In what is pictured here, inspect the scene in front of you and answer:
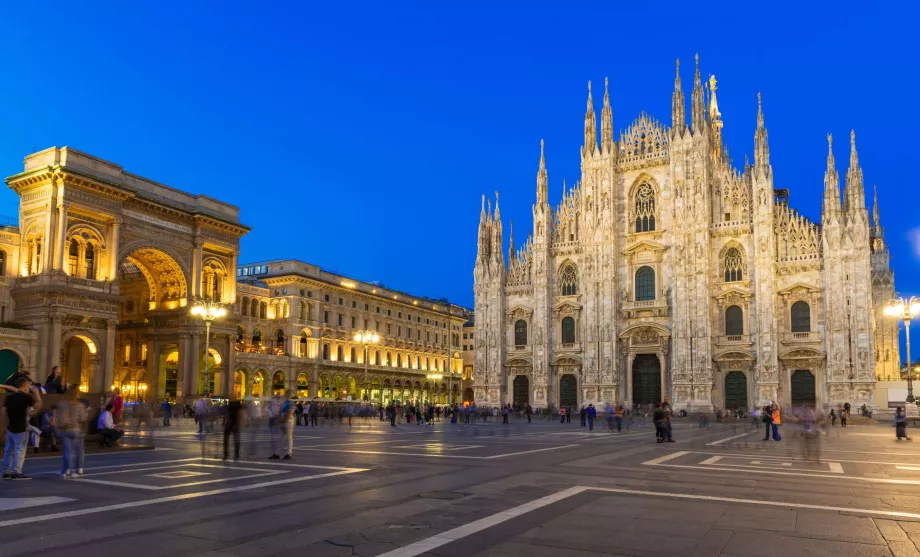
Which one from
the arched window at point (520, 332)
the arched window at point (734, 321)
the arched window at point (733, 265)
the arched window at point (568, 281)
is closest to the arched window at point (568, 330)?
the arched window at point (568, 281)

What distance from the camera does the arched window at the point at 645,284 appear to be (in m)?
56.9

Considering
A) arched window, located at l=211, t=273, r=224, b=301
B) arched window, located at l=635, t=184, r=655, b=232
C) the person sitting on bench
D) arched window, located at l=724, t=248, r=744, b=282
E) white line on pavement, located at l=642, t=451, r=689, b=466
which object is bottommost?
white line on pavement, located at l=642, t=451, r=689, b=466

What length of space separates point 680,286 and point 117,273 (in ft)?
126

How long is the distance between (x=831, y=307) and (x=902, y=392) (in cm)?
683

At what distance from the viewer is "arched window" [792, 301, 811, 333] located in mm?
51031

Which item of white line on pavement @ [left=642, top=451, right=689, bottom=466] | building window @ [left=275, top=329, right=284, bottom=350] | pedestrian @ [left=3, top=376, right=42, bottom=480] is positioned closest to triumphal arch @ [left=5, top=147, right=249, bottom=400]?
building window @ [left=275, top=329, right=284, bottom=350]

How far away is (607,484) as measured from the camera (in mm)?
12211

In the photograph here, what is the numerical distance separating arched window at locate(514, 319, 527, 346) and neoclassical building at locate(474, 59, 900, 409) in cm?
12

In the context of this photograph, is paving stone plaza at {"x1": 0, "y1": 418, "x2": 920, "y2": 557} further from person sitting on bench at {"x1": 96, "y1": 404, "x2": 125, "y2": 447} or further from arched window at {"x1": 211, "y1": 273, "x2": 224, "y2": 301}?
arched window at {"x1": 211, "y1": 273, "x2": 224, "y2": 301}

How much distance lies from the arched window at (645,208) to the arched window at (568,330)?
8859 mm

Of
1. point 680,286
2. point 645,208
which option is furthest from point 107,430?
point 645,208

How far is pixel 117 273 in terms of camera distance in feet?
158

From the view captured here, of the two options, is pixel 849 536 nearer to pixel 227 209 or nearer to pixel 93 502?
pixel 93 502

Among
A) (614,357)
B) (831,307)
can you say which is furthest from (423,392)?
(831,307)
